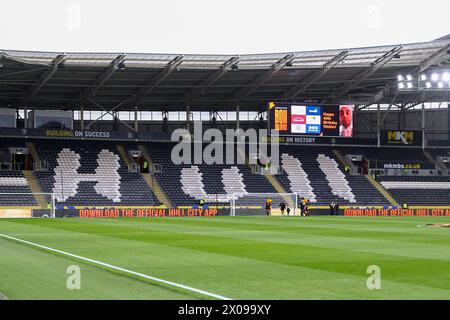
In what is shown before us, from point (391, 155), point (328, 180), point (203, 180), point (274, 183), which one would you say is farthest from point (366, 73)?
point (203, 180)

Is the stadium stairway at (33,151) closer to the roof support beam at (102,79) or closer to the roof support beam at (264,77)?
the roof support beam at (102,79)

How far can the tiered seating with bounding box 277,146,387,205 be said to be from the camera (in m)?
72.8

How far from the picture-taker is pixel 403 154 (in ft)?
265

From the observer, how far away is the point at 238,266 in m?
18.4

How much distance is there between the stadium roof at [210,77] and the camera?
202ft

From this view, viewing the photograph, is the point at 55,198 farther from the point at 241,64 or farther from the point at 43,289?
the point at 43,289

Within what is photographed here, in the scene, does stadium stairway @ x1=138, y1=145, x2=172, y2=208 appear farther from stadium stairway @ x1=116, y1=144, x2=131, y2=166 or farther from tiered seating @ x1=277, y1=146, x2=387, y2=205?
tiered seating @ x1=277, y1=146, x2=387, y2=205

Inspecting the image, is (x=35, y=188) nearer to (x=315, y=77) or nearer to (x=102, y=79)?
(x=102, y=79)

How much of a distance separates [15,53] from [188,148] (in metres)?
23.2

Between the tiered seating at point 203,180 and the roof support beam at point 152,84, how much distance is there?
5436 mm

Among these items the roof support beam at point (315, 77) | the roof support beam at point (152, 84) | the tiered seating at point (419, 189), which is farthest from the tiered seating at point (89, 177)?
the tiered seating at point (419, 189)

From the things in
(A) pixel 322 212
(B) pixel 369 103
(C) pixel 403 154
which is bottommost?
(A) pixel 322 212

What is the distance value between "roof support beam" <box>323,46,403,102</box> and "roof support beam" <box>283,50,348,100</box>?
10.9 ft
